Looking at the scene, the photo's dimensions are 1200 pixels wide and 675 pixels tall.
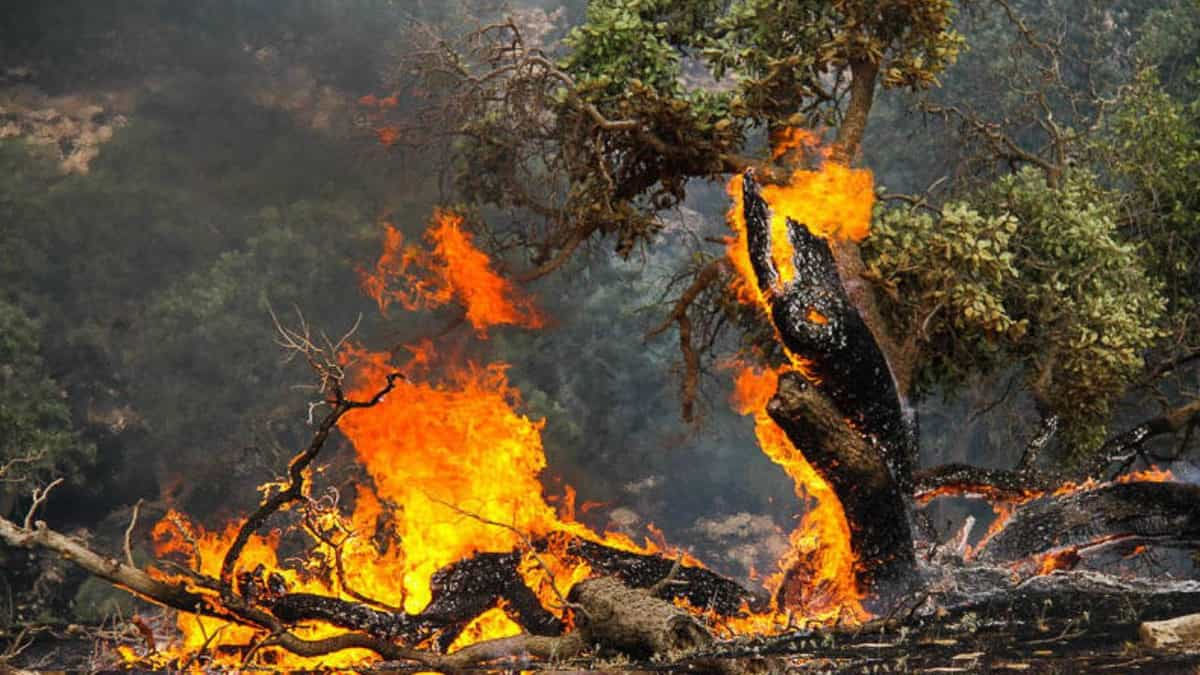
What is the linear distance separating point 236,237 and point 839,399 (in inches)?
994

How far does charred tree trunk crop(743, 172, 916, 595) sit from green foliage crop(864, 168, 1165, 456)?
1580mm

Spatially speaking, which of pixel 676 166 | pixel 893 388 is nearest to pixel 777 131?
pixel 676 166

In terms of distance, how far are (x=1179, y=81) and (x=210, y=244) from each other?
24.9 meters

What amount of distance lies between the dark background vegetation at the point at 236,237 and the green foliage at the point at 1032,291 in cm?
1203

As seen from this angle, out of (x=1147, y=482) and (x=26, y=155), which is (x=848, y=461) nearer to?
(x=1147, y=482)

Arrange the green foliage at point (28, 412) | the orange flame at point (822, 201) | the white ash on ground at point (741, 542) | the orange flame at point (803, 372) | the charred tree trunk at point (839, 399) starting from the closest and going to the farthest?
the charred tree trunk at point (839, 399) < the orange flame at point (803, 372) < the orange flame at point (822, 201) < the green foliage at point (28, 412) < the white ash on ground at point (741, 542)

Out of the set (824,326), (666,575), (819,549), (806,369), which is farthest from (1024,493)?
(666,575)

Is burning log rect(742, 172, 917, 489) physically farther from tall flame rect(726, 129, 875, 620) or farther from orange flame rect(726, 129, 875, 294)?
orange flame rect(726, 129, 875, 294)

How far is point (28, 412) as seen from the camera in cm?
3108

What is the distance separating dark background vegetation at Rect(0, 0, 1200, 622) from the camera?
35.8 metres

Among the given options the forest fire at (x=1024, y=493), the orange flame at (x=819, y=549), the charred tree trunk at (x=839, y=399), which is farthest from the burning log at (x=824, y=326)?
the forest fire at (x=1024, y=493)

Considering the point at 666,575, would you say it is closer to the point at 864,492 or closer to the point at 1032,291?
the point at 864,492

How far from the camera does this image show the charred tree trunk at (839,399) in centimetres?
1694

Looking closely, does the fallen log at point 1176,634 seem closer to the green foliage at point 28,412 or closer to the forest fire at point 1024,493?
the forest fire at point 1024,493
